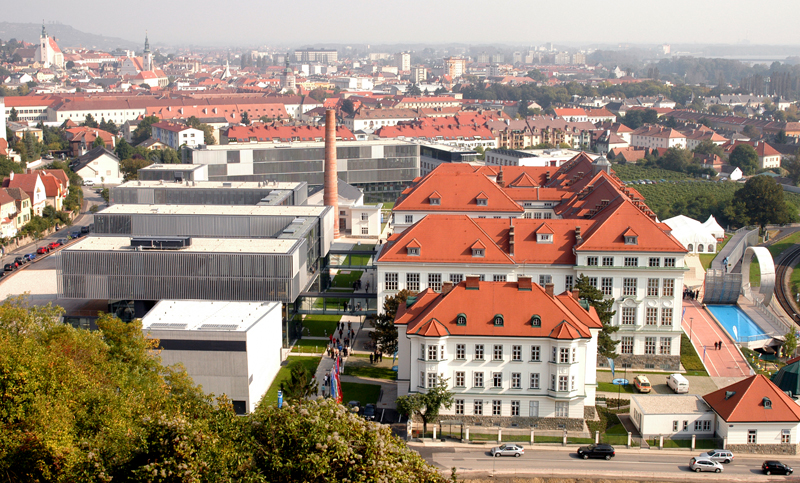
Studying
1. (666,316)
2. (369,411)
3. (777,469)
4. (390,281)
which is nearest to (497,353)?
(369,411)

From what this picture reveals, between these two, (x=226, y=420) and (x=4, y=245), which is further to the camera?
(x=4, y=245)

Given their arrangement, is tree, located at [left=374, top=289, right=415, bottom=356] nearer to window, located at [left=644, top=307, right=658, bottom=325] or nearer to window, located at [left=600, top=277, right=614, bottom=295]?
window, located at [left=600, top=277, right=614, bottom=295]

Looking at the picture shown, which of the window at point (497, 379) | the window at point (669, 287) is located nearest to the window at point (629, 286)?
the window at point (669, 287)

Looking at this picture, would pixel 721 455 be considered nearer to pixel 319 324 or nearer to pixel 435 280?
pixel 435 280

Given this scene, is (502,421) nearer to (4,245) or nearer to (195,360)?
(195,360)

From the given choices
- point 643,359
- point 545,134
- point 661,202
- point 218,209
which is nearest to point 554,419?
point 643,359

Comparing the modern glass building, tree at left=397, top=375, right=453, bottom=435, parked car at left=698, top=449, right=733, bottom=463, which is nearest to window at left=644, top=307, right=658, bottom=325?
parked car at left=698, top=449, right=733, bottom=463
